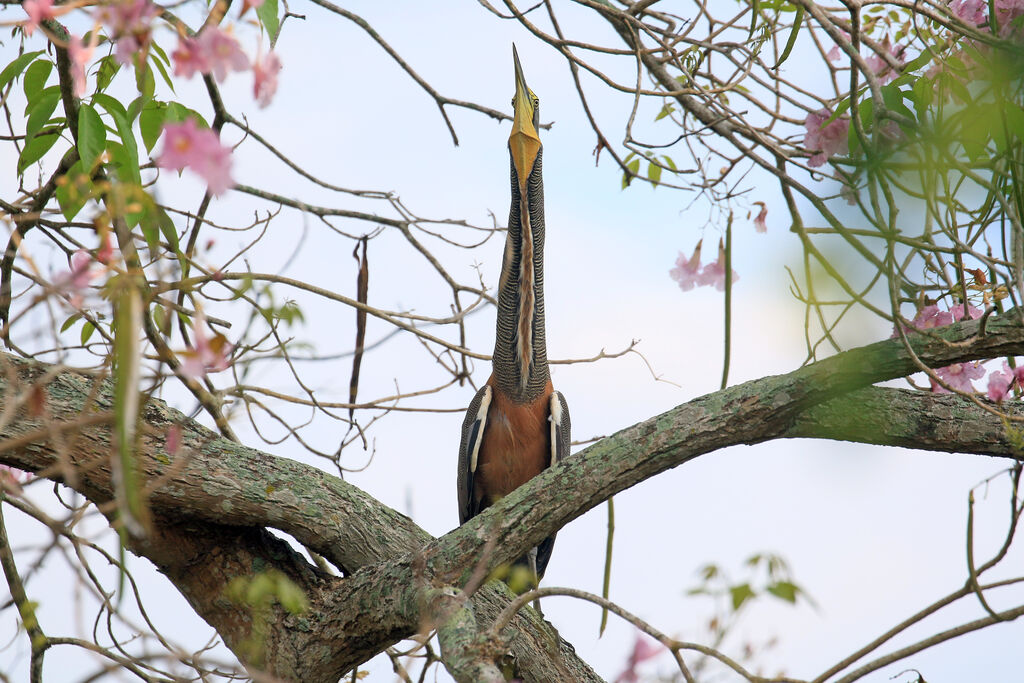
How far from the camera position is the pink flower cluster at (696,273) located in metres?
2.94

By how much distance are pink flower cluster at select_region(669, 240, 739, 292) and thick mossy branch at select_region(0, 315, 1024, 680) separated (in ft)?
2.34

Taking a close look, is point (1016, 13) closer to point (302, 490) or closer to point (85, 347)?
point (302, 490)

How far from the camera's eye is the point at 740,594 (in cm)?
135

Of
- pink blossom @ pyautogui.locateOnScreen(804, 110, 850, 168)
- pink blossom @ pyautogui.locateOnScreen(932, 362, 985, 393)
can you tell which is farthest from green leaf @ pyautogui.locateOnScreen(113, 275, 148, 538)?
pink blossom @ pyautogui.locateOnScreen(932, 362, 985, 393)

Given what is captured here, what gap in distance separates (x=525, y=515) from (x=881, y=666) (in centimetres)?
102

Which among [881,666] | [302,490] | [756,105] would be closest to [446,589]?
[302,490]

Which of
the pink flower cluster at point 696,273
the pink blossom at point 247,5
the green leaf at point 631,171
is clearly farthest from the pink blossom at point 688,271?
the pink blossom at point 247,5

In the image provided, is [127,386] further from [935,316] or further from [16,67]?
[935,316]

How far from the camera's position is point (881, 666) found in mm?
1510

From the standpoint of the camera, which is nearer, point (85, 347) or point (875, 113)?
point (875, 113)

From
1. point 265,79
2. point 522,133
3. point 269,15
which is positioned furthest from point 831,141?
point 265,79

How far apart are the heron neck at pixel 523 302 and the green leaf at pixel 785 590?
7.64ft

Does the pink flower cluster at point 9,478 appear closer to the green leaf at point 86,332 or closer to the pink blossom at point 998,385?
the green leaf at point 86,332

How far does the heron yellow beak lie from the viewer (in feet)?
11.1
